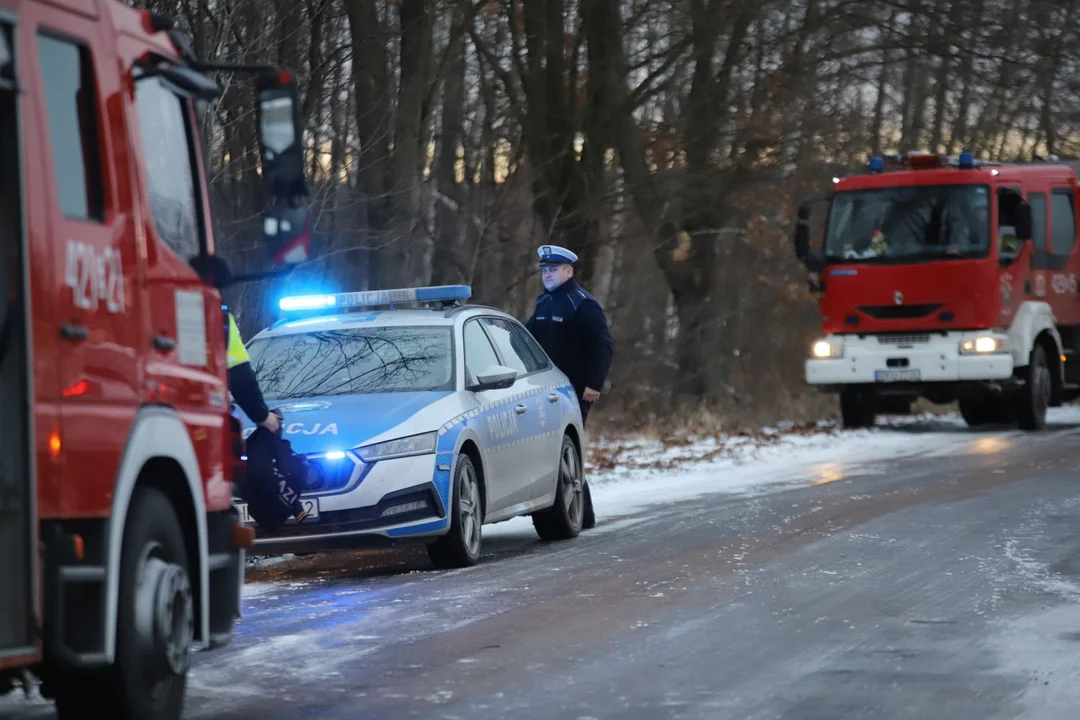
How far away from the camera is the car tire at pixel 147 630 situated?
5699 mm

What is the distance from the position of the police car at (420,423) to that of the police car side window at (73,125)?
15.8 feet

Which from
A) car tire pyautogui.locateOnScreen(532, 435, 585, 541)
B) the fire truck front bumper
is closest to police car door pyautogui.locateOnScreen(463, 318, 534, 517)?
car tire pyautogui.locateOnScreen(532, 435, 585, 541)

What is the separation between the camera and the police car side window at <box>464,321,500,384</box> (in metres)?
11.5

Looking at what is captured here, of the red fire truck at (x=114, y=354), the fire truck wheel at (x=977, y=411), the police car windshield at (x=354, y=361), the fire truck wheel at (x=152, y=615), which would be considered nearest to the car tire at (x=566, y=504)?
the police car windshield at (x=354, y=361)

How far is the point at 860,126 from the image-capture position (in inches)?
1128

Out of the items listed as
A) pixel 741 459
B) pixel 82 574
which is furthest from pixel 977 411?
pixel 82 574

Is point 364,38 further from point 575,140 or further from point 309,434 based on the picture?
point 309,434

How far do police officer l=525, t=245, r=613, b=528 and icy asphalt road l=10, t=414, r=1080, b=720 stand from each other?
3.58 ft

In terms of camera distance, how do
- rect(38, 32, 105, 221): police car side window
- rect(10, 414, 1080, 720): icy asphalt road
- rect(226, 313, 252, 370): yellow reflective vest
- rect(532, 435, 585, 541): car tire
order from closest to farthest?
rect(38, 32, 105, 221): police car side window, rect(10, 414, 1080, 720): icy asphalt road, rect(226, 313, 252, 370): yellow reflective vest, rect(532, 435, 585, 541): car tire

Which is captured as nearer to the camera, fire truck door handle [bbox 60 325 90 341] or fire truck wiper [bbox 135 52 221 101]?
fire truck door handle [bbox 60 325 90 341]

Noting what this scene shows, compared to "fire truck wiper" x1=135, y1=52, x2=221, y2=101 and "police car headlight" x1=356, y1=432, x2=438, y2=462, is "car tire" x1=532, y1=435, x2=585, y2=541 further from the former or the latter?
"fire truck wiper" x1=135, y1=52, x2=221, y2=101

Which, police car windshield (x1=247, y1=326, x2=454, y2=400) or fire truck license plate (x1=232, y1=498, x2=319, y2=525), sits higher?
police car windshield (x1=247, y1=326, x2=454, y2=400)

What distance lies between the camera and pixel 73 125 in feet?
18.0

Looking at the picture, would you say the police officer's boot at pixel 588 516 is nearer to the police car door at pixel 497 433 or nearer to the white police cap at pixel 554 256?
the police car door at pixel 497 433
